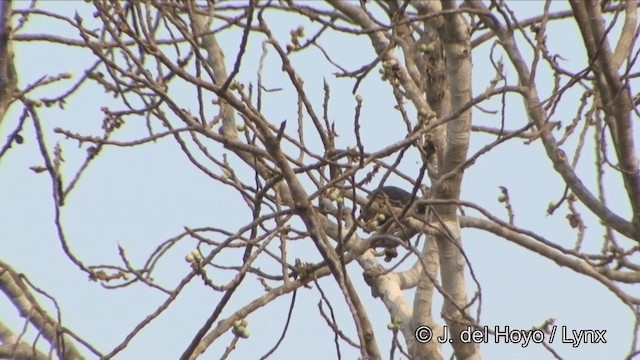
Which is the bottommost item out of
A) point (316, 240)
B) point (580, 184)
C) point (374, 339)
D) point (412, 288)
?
point (374, 339)

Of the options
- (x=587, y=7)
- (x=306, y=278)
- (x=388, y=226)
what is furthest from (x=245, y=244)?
(x=587, y=7)

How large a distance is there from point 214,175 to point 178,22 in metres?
0.62

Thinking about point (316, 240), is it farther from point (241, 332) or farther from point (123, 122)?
point (123, 122)

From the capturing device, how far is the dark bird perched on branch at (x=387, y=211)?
113 inches

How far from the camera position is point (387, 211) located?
304 centimetres

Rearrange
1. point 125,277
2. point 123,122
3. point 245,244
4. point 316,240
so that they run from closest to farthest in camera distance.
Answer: point 316,240 < point 245,244 < point 125,277 < point 123,122

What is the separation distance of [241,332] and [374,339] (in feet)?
1.45

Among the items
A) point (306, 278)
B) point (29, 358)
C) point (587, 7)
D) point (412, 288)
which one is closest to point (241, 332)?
point (306, 278)

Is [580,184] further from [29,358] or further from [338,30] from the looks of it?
[29,358]

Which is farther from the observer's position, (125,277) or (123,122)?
(123,122)

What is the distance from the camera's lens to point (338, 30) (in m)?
3.55

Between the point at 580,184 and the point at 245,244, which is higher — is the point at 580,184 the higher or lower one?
the higher one

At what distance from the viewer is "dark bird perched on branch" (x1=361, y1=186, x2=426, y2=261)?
2877 millimetres

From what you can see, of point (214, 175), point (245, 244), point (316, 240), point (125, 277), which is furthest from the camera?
point (214, 175)
